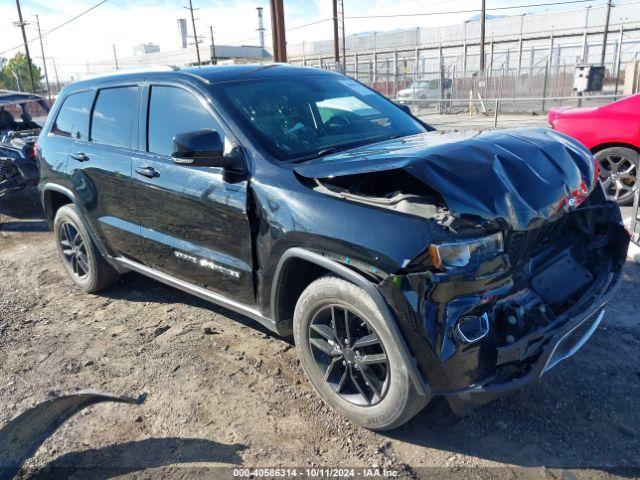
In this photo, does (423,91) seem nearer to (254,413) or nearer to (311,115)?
(311,115)

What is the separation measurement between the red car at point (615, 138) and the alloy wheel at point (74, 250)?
598cm

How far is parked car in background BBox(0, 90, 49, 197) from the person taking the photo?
8.01 metres

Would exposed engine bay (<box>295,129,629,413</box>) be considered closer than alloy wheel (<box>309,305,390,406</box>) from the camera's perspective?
Yes

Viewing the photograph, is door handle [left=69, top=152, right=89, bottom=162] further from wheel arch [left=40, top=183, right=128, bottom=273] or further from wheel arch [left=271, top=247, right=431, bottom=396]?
wheel arch [left=271, top=247, right=431, bottom=396]

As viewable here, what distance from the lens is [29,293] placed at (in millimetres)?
5277

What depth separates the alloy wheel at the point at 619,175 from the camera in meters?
6.66

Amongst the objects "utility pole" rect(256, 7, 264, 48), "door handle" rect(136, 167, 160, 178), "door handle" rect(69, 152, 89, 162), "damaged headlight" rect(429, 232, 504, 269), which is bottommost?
"damaged headlight" rect(429, 232, 504, 269)

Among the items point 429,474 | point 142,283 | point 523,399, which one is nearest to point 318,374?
point 429,474

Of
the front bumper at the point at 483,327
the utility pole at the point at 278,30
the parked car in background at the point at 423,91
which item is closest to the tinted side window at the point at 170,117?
the front bumper at the point at 483,327

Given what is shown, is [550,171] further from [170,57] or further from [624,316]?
[170,57]

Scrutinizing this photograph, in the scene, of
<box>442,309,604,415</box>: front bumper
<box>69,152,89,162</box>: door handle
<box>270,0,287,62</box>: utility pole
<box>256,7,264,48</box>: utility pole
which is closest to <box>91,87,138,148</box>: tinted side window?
<box>69,152,89,162</box>: door handle

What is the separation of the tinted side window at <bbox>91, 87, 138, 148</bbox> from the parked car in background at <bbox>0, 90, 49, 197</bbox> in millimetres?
4073

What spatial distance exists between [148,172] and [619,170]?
231 inches

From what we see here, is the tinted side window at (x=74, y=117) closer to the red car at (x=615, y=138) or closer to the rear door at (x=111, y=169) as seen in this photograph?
the rear door at (x=111, y=169)
